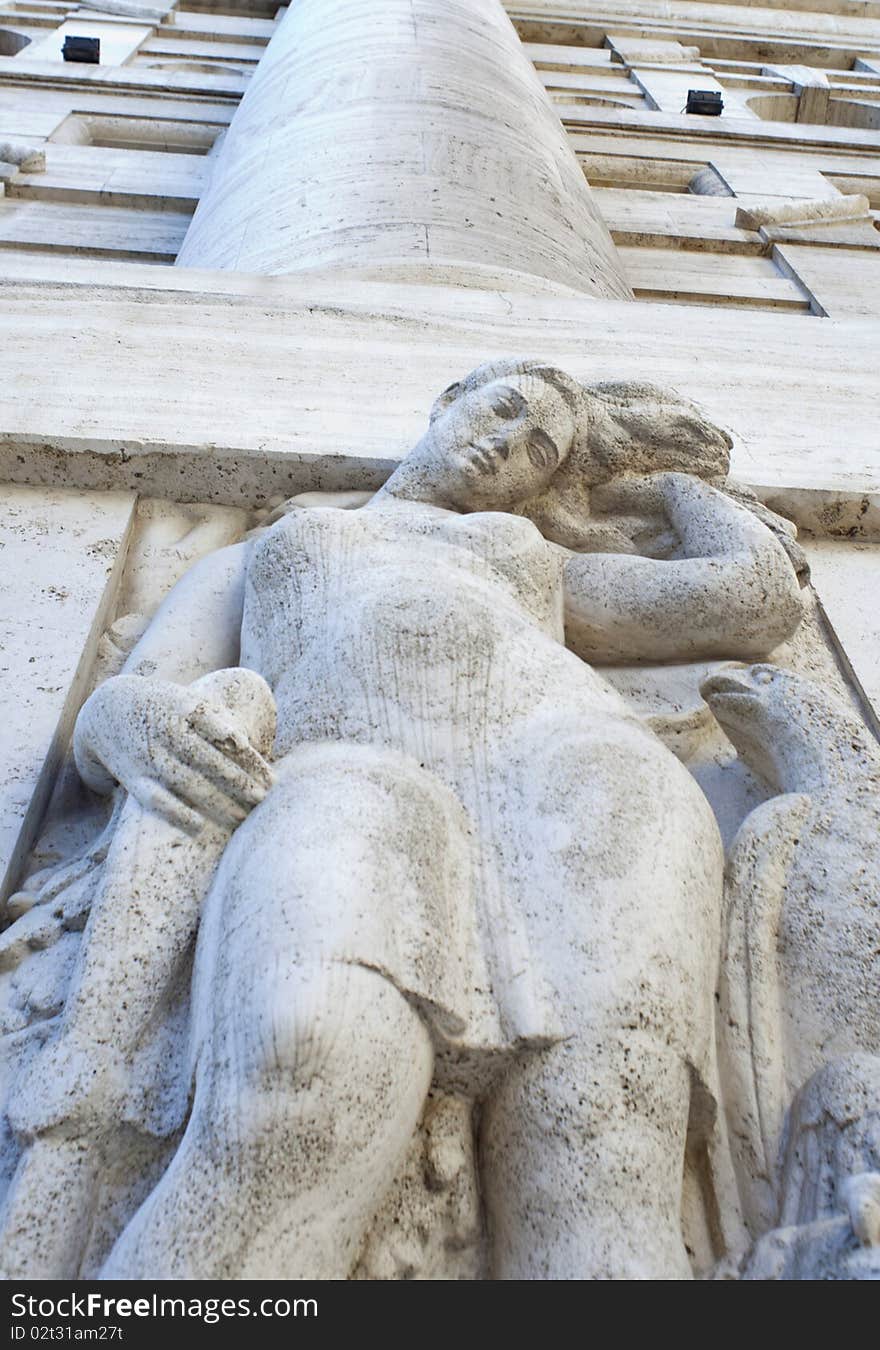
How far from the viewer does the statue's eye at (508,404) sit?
2729 mm

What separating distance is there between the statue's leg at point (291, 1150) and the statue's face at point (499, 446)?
5.08ft

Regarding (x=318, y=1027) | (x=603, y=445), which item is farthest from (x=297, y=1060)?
(x=603, y=445)

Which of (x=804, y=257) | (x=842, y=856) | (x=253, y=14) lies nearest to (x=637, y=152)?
(x=804, y=257)

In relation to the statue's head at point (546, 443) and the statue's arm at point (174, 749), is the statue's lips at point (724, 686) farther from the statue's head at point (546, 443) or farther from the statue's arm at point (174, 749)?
the statue's arm at point (174, 749)

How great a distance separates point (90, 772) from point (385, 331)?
95.2 inches

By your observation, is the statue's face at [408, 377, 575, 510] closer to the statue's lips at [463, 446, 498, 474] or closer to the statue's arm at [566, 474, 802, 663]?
the statue's lips at [463, 446, 498, 474]

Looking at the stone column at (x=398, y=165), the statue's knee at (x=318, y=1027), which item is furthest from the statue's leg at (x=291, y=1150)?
the stone column at (x=398, y=165)

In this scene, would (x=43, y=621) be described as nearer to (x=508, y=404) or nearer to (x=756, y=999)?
(x=508, y=404)

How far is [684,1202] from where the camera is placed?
5.36 feet

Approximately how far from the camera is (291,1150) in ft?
4.38

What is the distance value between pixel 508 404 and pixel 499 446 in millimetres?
116

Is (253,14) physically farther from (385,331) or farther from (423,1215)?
(423,1215)

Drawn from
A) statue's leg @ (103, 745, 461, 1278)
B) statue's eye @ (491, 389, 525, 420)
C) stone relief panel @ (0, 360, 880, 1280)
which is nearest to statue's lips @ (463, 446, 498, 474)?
statue's eye @ (491, 389, 525, 420)

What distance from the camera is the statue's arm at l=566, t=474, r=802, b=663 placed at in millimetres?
2533
